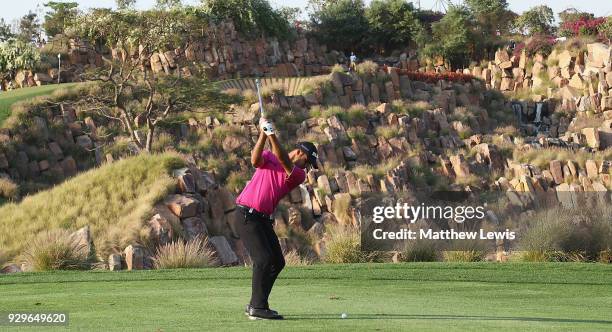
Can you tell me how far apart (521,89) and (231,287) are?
152 feet

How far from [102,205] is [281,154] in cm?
1815

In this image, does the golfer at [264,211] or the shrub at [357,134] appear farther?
the shrub at [357,134]

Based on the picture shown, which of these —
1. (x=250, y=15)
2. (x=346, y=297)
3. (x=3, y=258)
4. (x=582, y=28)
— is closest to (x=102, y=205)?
(x=3, y=258)

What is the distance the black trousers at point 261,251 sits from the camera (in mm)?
10672

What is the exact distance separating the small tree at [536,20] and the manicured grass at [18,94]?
32.1 metres

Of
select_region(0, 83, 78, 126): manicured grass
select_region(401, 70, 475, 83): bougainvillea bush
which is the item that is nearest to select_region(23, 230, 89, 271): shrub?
select_region(0, 83, 78, 126): manicured grass

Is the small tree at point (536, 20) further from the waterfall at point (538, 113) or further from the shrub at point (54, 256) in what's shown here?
the shrub at point (54, 256)

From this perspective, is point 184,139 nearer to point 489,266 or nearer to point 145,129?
point 145,129

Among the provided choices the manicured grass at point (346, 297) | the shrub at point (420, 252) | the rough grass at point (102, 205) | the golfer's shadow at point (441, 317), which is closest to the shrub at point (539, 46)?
the rough grass at point (102, 205)

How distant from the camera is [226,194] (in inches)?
1222

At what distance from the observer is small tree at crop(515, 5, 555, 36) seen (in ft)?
216

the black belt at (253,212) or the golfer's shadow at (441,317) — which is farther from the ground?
the black belt at (253,212)

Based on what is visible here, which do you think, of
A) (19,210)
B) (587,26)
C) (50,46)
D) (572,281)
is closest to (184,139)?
(50,46)

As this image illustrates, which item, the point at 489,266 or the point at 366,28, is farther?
the point at 366,28
